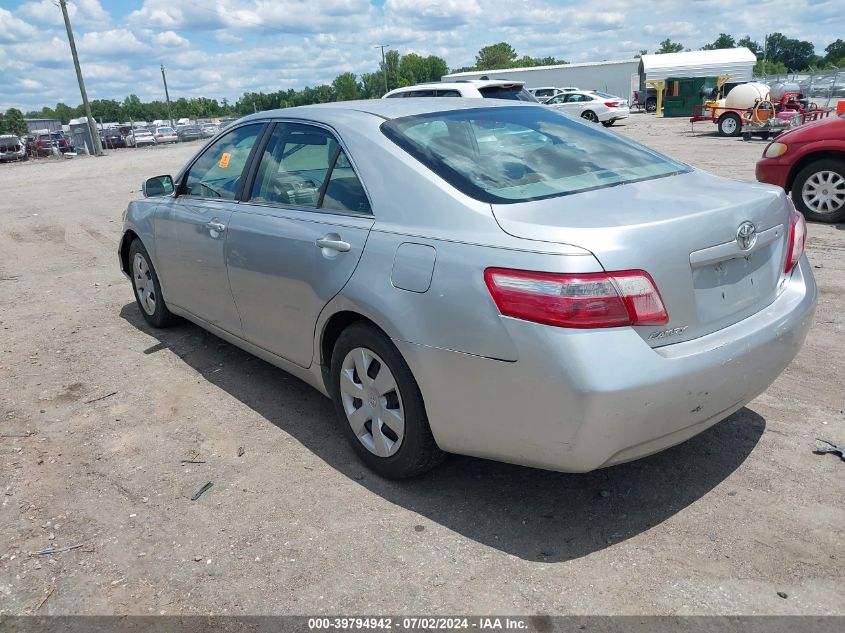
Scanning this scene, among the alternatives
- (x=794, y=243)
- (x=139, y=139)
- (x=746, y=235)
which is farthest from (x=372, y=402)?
(x=139, y=139)

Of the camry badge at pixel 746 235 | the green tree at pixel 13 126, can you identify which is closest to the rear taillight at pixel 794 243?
the camry badge at pixel 746 235

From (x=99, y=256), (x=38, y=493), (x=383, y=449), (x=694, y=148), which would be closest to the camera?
(x=383, y=449)

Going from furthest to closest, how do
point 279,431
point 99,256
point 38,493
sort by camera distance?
point 99,256, point 279,431, point 38,493

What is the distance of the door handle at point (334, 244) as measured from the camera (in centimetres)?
323

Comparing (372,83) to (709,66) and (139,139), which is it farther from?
(709,66)

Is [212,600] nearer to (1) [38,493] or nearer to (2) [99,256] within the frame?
(1) [38,493]

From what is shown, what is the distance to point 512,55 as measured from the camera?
400ft

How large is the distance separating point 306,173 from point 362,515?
1.79 metres

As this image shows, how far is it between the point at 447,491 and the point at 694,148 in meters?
18.7

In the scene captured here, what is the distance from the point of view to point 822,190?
8094mm

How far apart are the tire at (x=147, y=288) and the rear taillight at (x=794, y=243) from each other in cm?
424

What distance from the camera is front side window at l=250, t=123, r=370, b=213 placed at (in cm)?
343

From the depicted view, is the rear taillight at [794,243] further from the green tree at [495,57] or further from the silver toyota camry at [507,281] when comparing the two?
the green tree at [495,57]

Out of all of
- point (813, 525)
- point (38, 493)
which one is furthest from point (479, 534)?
point (38, 493)
